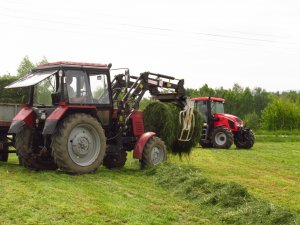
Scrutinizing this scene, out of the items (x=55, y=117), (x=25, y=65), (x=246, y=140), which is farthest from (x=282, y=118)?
(x=55, y=117)

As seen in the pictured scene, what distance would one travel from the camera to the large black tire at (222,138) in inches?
906

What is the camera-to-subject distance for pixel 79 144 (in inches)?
440

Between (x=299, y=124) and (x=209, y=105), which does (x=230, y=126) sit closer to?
(x=209, y=105)

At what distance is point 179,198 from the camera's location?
8586mm

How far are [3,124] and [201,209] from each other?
7237 mm

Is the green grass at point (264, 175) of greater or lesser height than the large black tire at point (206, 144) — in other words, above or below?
below

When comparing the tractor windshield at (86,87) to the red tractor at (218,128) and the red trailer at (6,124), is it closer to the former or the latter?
the red trailer at (6,124)

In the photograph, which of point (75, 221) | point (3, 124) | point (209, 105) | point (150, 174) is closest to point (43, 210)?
point (75, 221)

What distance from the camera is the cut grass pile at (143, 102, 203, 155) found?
1384 centimetres

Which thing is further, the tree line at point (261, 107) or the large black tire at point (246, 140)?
the tree line at point (261, 107)

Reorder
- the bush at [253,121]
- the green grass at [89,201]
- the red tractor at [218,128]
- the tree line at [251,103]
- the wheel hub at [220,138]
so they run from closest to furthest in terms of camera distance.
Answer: the green grass at [89,201] < the tree line at [251,103] < the wheel hub at [220,138] < the red tractor at [218,128] < the bush at [253,121]

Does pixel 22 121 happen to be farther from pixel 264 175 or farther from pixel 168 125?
pixel 264 175

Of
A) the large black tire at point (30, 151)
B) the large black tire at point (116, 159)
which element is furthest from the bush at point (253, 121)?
the large black tire at point (30, 151)

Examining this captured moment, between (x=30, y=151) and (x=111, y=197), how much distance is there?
408 centimetres
